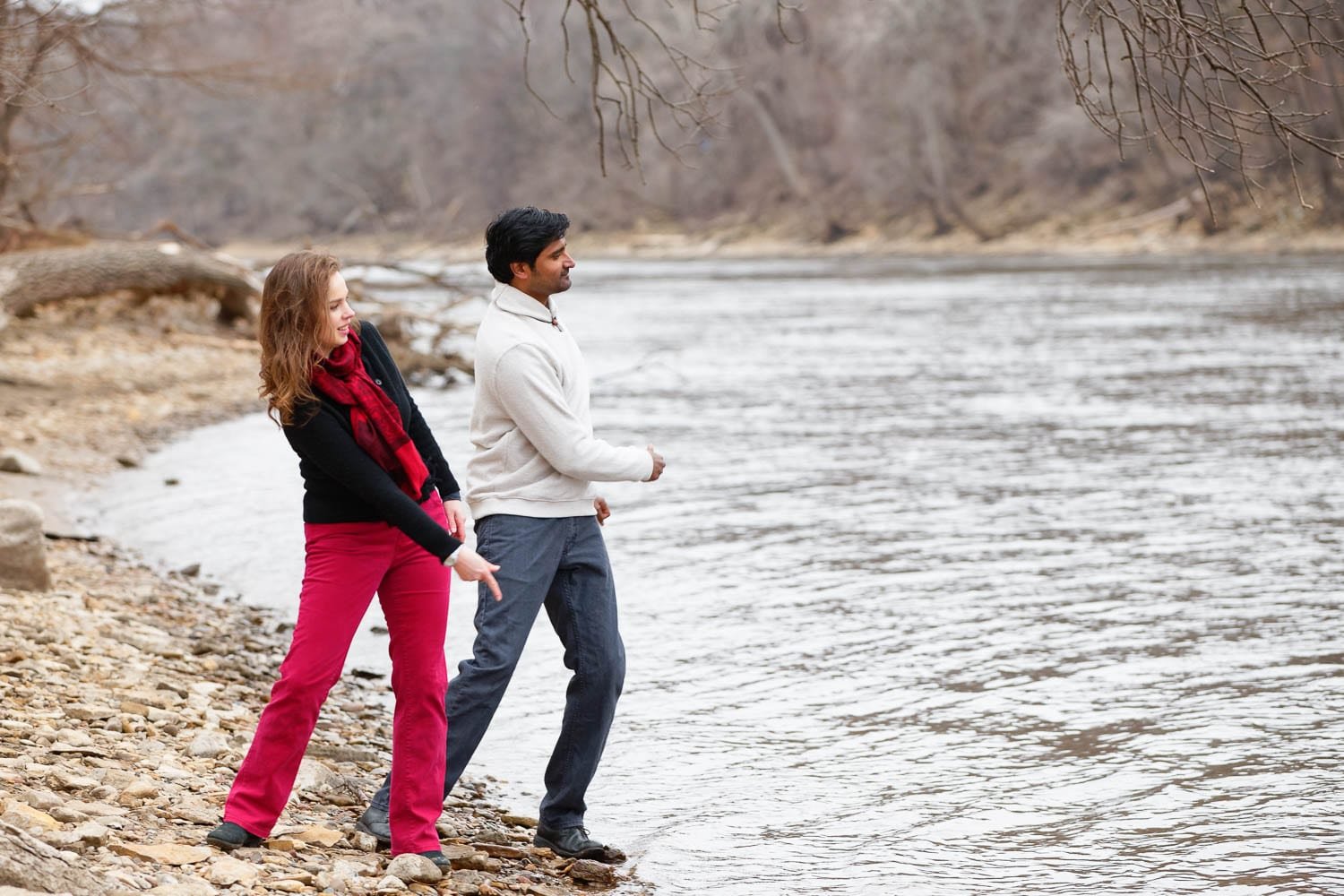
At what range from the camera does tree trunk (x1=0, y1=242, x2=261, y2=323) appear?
1966 centimetres

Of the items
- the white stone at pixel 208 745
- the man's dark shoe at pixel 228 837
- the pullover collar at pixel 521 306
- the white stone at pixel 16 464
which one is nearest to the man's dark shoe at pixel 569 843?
the man's dark shoe at pixel 228 837

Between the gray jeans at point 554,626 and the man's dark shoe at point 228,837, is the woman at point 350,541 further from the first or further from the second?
the gray jeans at point 554,626

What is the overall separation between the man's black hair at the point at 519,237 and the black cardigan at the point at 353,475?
459mm

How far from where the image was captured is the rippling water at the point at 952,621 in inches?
216

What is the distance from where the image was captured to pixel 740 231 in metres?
70.8

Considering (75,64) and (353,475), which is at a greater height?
(75,64)

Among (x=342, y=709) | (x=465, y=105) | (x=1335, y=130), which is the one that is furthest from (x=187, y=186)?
(x=342, y=709)

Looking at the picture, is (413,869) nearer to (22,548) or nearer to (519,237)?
(519,237)

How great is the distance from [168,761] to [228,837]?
96 cm

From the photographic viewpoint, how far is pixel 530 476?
4.59 meters

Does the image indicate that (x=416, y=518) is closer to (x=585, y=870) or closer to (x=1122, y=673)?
(x=585, y=870)

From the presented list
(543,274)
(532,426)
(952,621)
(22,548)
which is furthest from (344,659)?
(952,621)

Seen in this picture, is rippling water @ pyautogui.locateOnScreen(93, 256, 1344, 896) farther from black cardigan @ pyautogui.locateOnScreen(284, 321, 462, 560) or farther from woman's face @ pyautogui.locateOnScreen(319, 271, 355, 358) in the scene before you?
woman's face @ pyautogui.locateOnScreen(319, 271, 355, 358)

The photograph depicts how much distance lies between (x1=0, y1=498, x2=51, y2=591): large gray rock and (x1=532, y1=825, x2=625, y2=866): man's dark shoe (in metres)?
3.85
